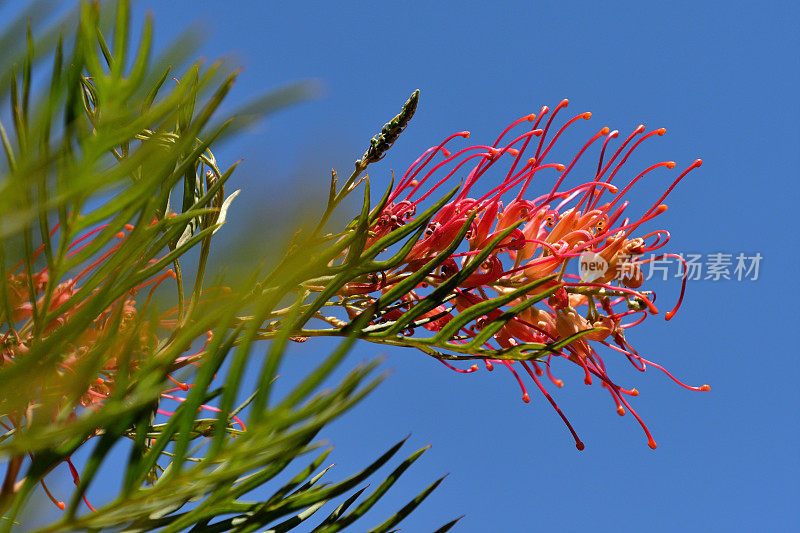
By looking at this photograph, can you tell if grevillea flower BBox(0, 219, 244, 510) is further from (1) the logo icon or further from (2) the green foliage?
(1) the logo icon

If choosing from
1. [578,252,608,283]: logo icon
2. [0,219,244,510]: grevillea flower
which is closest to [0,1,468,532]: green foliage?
[0,219,244,510]: grevillea flower

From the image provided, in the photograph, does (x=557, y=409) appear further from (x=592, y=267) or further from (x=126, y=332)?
(x=126, y=332)

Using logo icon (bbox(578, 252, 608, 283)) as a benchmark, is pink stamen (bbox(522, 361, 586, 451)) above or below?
below

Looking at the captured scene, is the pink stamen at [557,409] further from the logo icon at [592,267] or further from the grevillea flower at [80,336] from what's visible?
the grevillea flower at [80,336]

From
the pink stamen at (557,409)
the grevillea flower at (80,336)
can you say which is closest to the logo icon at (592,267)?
the pink stamen at (557,409)

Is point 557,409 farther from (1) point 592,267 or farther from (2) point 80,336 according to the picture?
(2) point 80,336

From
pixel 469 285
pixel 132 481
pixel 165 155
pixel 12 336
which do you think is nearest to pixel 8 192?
pixel 165 155

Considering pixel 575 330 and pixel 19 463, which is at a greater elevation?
pixel 575 330

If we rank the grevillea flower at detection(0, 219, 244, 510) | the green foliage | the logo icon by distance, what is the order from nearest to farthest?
the green foliage
the grevillea flower at detection(0, 219, 244, 510)
the logo icon

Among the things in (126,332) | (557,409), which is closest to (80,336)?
(126,332)

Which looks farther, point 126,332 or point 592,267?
point 592,267

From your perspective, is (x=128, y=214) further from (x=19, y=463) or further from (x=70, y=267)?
(x=19, y=463)
